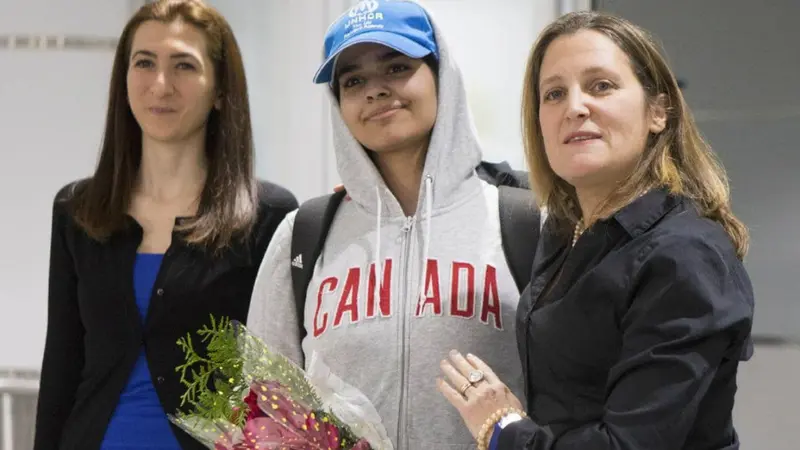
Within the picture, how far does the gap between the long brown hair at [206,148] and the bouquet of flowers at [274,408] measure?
696 mm

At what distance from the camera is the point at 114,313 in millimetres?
2049

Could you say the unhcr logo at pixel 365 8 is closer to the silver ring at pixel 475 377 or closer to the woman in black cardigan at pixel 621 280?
the woman in black cardigan at pixel 621 280

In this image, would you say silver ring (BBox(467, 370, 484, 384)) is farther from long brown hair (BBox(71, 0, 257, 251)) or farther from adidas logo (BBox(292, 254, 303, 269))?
long brown hair (BBox(71, 0, 257, 251))

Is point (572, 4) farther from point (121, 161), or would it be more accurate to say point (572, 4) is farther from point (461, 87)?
point (121, 161)

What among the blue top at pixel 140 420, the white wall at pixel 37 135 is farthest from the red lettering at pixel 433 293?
the white wall at pixel 37 135

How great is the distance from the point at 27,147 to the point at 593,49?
2.35 m

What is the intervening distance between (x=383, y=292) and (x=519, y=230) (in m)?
0.29

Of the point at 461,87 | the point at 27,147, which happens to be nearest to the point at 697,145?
the point at 461,87

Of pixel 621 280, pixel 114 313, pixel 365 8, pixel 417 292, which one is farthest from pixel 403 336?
pixel 114 313

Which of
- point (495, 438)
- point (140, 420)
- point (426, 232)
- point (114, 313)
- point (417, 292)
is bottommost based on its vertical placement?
point (140, 420)

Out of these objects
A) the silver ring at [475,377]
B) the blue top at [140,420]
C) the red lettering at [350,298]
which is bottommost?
the blue top at [140,420]

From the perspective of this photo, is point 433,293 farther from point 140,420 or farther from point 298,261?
point 140,420

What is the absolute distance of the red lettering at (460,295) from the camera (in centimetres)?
163

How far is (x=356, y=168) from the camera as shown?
178 cm
